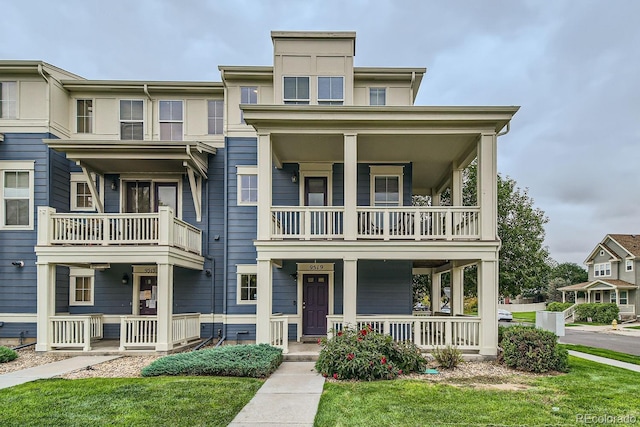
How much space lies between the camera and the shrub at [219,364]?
8688 mm

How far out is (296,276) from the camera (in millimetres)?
13211

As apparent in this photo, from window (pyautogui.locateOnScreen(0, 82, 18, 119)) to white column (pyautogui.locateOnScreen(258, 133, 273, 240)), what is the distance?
8567mm

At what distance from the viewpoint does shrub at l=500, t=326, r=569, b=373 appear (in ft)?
30.4

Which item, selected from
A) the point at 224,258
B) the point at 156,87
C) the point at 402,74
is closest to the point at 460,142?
the point at 402,74

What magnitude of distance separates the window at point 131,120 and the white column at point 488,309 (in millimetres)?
11512

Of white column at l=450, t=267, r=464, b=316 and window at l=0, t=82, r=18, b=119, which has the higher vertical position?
window at l=0, t=82, r=18, b=119

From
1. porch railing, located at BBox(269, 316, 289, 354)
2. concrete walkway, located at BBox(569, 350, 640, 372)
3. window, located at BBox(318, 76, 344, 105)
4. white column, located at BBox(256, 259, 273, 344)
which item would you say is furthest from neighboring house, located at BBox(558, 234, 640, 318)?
white column, located at BBox(256, 259, 273, 344)

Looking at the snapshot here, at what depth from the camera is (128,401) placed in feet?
22.2

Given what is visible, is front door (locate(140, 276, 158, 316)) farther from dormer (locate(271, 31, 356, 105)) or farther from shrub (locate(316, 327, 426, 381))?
dormer (locate(271, 31, 356, 105))

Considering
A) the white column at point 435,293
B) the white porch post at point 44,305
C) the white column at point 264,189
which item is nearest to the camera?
the white column at point 264,189

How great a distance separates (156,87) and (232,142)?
319 cm

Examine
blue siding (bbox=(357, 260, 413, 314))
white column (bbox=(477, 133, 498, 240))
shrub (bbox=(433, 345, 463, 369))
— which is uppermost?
white column (bbox=(477, 133, 498, 240))

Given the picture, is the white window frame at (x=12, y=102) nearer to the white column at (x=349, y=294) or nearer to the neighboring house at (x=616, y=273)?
the white column at (x=349, y=294)

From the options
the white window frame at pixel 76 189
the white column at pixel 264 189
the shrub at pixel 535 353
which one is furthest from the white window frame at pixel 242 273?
the shrub at pixel 535 353
